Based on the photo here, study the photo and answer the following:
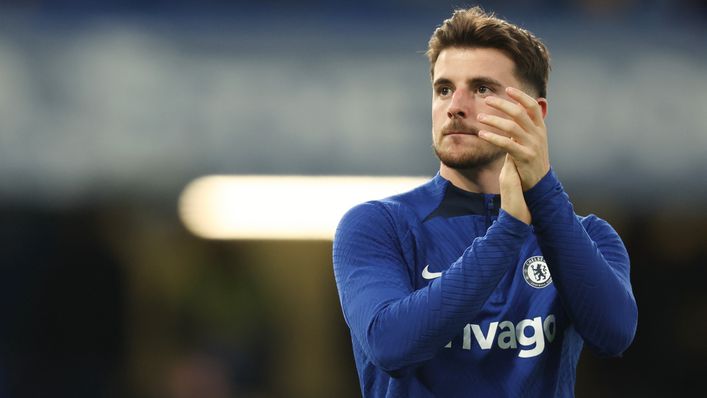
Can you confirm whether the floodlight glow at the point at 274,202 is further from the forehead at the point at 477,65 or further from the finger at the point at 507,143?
the finger at the point at 507,143

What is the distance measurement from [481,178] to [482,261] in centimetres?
52

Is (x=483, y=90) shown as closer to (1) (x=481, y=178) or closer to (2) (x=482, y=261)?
(1) (x=481, y=178)

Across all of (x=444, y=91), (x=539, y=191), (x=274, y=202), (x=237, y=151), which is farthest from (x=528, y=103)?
(x=274, y=202)

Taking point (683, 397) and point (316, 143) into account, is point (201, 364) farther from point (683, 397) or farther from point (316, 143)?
point (683, 397)

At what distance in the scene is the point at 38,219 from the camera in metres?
7.86

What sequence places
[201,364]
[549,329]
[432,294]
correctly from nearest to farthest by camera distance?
1. [432,294]
2. [549,329]
3. [201,364]

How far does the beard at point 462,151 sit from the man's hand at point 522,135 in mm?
289

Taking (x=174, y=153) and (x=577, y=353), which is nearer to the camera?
(x=577, y=353)

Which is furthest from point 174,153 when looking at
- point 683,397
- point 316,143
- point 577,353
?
point 577,353

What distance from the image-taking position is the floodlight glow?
7883mm

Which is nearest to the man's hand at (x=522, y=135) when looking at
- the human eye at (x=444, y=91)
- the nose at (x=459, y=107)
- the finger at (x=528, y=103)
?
the finger at (x=528, y=103)

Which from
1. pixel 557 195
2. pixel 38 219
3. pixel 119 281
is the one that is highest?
pixel 557 195

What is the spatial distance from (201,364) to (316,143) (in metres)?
1.82

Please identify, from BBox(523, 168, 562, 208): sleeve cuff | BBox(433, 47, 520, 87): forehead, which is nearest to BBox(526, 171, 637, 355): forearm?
BBox(523, 168, 562, 208): sleeve cuff
